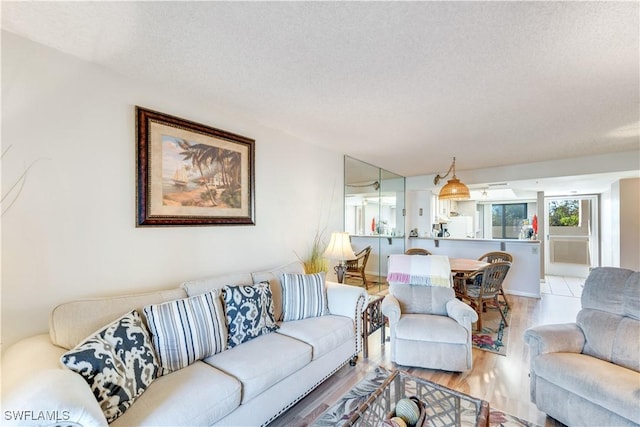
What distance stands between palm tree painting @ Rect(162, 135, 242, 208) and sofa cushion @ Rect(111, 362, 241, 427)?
1.27 metres

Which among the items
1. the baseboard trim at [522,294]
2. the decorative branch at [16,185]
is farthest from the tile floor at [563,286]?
the decorative branch at [16,185]

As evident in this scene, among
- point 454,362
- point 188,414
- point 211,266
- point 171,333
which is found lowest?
point 454,362

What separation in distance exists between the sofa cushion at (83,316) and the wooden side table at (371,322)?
1.93 metres

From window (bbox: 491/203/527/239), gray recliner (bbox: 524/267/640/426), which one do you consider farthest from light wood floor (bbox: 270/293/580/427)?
window (bbox: 491/203/527/239)

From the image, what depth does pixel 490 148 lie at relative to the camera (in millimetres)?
3811

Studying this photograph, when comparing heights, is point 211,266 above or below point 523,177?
below

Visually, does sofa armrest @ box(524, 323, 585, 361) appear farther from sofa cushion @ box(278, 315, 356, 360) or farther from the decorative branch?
the decorative branch

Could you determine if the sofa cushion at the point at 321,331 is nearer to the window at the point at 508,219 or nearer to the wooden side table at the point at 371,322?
the wooden side table at the point at 371,322

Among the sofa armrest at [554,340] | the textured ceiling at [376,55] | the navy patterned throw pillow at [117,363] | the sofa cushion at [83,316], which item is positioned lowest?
the sofa armrest at [554,340]

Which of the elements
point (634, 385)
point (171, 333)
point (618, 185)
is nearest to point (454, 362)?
point (634, 385)

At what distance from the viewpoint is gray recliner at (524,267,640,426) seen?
1.52 meters

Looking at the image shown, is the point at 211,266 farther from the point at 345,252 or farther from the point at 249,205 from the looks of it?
the point at 345,252

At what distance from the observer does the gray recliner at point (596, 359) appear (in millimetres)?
1517

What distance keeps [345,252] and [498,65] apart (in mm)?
2128
